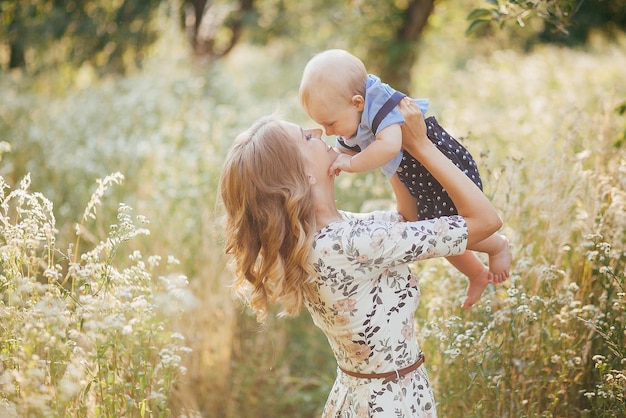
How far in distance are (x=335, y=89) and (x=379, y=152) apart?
263 mm

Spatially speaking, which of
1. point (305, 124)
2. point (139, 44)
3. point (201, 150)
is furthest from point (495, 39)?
point (201, 150)

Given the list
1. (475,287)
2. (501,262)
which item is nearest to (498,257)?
(501,262)

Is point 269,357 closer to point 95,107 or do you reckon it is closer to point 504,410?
point 504,410

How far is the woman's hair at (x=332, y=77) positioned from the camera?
2135mm

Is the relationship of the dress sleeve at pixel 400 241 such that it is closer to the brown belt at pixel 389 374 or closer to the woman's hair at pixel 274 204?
the woman's hair at pixel 274 204

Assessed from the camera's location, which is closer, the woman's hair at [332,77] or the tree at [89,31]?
the woman's hair at [332,77]

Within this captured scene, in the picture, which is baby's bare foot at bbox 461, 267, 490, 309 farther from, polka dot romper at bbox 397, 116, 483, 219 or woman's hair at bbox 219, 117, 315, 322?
woman's hair at bbox 219, 117, 315, 322

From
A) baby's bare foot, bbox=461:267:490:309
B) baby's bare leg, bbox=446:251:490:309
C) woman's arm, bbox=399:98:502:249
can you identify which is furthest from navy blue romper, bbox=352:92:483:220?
baby's bare foot, bbox=461:267:490:309

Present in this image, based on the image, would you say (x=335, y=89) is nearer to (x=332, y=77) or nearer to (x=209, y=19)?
(x=332, y=77)

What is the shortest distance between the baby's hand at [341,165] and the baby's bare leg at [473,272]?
639mm

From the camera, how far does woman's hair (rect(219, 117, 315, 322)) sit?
202 centimetres

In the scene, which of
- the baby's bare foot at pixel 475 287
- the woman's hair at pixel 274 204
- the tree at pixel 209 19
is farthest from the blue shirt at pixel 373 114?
the tree at pixel 209 19

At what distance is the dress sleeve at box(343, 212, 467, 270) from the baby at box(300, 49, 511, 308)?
0.21 m

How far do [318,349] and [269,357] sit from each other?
0.39 m
